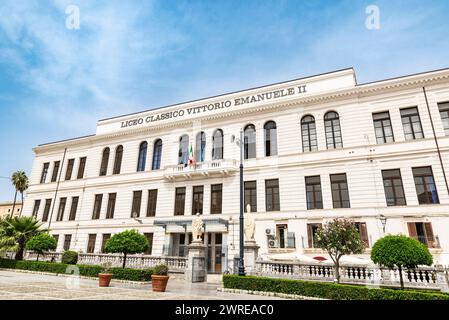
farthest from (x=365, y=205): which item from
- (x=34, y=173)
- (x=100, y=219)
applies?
(x=34, y=173)

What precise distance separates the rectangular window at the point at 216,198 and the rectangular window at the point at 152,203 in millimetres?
5983

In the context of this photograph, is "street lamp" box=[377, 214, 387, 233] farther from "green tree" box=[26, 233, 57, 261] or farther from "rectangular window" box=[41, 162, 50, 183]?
"rectangular window" box=[41, 162, 50, 183]

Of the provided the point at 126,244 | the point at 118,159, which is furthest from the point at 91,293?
the point at 118,159

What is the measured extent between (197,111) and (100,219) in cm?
1478

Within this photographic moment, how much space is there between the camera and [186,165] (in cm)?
2753

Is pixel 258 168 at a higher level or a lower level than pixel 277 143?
lower

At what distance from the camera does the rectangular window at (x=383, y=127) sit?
22.2m

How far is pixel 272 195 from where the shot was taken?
24.1 meters

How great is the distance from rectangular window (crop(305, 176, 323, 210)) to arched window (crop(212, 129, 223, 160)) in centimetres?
837

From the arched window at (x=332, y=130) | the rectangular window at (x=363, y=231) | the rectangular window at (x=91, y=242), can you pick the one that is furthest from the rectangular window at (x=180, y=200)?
the rectangular window at (x=363, y=231)

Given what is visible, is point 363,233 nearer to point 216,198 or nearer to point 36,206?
point 216,198

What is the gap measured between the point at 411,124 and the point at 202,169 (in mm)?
16999

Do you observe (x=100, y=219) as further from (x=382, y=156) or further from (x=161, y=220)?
(x=382, y=156)
